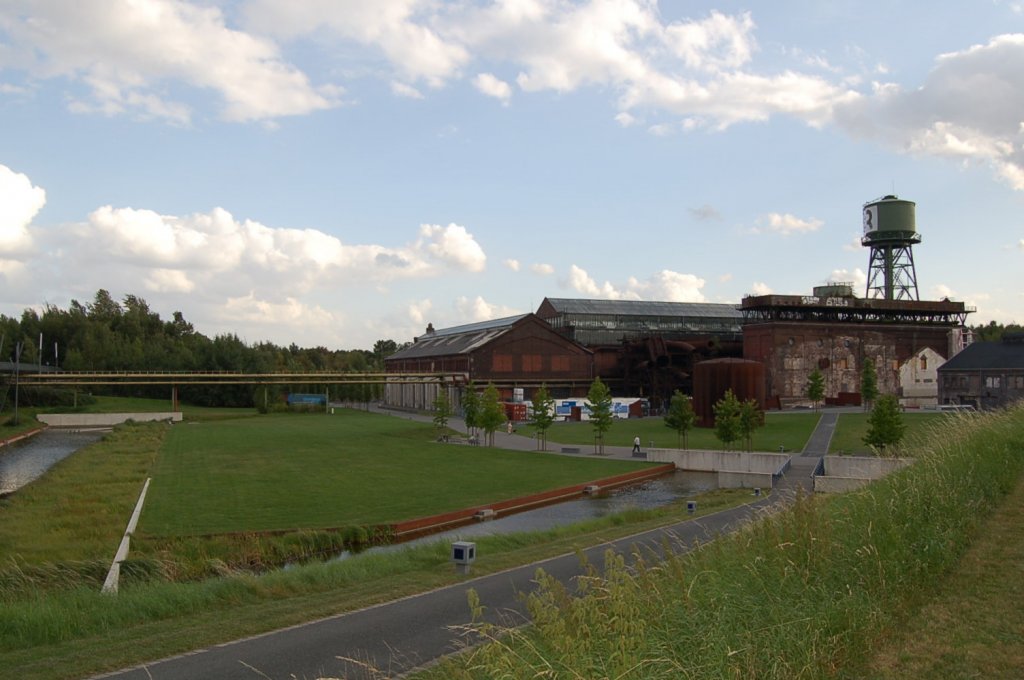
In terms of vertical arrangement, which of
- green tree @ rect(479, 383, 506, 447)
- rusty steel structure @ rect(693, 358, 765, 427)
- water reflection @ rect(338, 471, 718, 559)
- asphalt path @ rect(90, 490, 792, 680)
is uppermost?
rusty steel structure @ rect(693, 358, 765, 427)

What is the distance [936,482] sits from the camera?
41.1 feet

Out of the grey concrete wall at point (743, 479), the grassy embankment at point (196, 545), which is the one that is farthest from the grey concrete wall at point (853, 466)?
the grassy embankment at point (196, 545)

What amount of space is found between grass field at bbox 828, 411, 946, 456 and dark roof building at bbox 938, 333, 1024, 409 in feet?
21.7

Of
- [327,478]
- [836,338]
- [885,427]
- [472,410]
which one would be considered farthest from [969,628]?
[836,338]

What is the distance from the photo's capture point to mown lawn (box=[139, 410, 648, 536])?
28391 millimetres

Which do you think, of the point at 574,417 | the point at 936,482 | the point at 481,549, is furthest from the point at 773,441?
the point at 936,482

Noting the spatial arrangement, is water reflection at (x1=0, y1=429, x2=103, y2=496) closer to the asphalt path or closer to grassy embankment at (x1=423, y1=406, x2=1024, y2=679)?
the asphalt path

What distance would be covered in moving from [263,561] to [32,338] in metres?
118

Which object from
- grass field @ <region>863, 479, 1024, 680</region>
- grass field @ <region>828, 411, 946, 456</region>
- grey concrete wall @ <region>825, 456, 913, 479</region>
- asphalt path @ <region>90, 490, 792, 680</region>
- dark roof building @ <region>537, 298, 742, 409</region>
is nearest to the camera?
grass field @ <region>863, 479, 1024, 680</region>

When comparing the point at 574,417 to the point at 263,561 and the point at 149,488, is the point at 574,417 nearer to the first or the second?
the point at 149,488

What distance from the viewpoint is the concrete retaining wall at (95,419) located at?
76.9m

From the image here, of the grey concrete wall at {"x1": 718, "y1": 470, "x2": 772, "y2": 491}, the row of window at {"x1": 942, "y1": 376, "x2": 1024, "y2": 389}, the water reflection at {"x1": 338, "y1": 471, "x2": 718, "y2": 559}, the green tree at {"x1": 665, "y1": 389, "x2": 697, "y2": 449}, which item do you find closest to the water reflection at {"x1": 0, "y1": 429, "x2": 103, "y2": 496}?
the water reflection at {"x1": 338, "y1": 471, "x2": 718, "y2": 559}

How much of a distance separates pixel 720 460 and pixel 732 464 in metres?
Answer: 0.72

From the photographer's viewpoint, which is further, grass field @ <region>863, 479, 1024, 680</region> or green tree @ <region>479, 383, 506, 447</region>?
green tree @ <region>479, 383, 506, 447</region>
